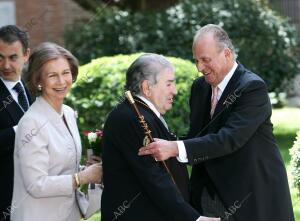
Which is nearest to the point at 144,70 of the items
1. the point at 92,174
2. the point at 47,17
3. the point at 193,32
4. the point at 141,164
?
the point at 141,164

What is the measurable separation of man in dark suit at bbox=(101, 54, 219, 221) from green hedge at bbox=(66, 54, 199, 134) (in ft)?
16.7

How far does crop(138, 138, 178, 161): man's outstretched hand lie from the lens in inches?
161

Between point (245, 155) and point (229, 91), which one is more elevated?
point (229, 91)

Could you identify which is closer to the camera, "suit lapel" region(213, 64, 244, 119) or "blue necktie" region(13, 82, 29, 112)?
"suit lapel" region(213, 64, 244, 119)

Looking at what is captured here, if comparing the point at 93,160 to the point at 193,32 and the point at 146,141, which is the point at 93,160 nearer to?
the point at 146,141

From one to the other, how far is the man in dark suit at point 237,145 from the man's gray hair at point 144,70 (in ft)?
1.58

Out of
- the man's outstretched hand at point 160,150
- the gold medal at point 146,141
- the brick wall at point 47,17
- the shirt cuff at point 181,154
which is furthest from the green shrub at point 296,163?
the brick wall at point 47,17

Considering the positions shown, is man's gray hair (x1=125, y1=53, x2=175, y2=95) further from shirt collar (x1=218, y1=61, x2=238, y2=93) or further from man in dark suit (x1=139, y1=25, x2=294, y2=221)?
shirt collar (x1=218, y1=61, x2=238, y2=93)

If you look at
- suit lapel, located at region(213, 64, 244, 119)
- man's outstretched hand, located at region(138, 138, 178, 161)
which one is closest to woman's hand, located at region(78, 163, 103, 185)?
man's outstretched hand, located at region(138, 138, 178, 161)

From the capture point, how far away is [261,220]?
4.67 m

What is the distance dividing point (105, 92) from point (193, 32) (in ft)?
10.3

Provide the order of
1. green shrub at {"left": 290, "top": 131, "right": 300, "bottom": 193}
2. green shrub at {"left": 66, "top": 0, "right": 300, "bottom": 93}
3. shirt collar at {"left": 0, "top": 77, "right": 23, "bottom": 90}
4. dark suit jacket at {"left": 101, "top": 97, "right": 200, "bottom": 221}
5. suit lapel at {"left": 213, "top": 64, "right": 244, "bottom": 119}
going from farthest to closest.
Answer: green shrub at {"left": 66, "top": 0, "right": 300, "bottom": 93}
green shrub at {"left": 290, "top": 131, "right": 300, "bottom": 193}
shirt collar at {"left": 0, "top": 77, "right": 23, "bottom": 90}
suit lapel at {"left": 213, "top": 64, "right": 244, "bottom": 119}
dark suit jacket at {"left": 101, "top": 97, "right": 200, "bottom": 221}

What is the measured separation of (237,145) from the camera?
4539mm

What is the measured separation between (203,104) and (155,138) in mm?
953
